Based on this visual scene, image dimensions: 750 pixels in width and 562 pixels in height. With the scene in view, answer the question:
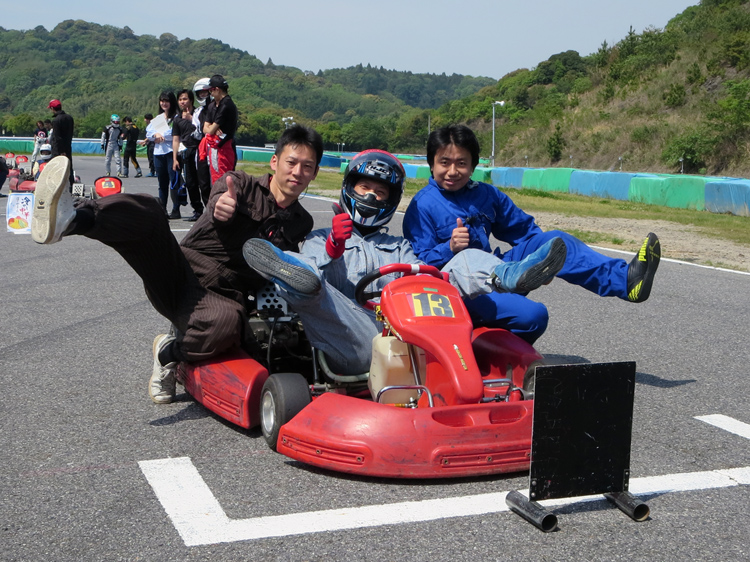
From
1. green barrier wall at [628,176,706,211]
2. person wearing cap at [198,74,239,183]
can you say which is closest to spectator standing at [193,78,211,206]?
person wearing cap at [198,74,239,183]

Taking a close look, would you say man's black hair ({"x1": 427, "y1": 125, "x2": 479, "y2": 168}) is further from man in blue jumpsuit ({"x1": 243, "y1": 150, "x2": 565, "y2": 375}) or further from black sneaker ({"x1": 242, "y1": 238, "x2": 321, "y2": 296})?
black sneaker ({"x1": 242, "y1": 238, "x2": 321, "y2": 296})

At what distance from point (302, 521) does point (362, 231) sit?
1701mm

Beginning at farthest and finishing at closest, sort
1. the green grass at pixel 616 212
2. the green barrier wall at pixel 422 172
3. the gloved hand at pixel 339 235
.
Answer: the green barrier wall at pixel 422 172
the green grass at pixel 616 212
the gloved hand at pixel 339 235

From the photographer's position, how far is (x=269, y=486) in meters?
3.06

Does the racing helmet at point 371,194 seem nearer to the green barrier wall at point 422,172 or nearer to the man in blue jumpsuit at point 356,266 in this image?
the man in blue jumpsuit at point 356,266

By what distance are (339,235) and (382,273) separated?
245 mm

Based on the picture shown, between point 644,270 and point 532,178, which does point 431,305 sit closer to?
point 644,270

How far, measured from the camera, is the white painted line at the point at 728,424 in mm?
3771

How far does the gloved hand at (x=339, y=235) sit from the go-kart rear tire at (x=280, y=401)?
2.05 feet

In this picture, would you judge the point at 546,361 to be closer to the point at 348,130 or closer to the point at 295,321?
the point at 295,321

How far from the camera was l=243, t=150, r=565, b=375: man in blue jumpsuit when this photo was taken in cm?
345

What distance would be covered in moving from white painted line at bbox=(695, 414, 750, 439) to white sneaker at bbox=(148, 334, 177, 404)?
245 cm

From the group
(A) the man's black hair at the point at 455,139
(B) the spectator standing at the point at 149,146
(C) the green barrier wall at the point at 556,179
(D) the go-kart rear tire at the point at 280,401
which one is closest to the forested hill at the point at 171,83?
(B) the spectator standing at the point at 149,146

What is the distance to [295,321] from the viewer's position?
4078mm
